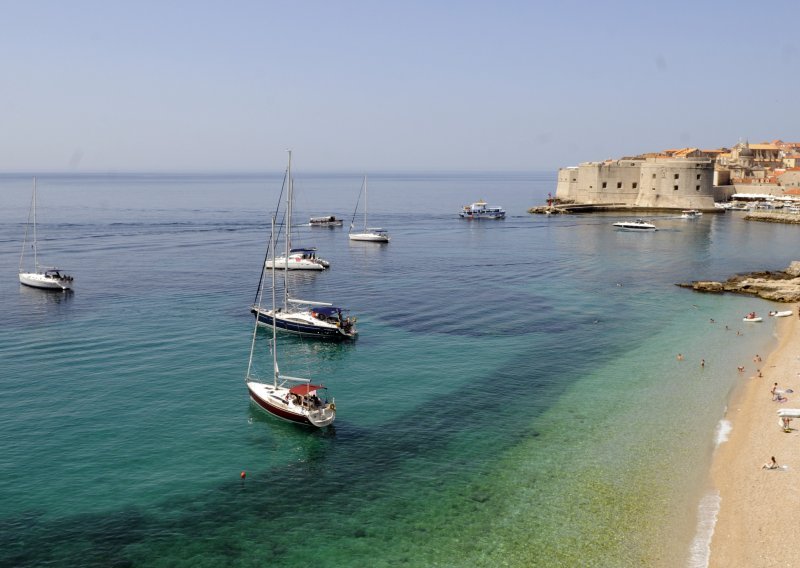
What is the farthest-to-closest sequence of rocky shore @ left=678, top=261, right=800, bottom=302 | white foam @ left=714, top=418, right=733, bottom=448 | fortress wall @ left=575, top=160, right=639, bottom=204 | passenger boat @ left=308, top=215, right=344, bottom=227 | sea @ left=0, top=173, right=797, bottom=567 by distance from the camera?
fortress wall @ left=575, top=160, right=639, bottom=204 → passenger boat @ left=308, top=215, right=344, bottom=227 → rocky shore @ left=678, top=261, right=800, bottom=302 → white foam @ left=714, top=418, right=733, bottom=448 → sea @ left=0, top=173, right=797, bottom=567

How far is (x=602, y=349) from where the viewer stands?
143 ft

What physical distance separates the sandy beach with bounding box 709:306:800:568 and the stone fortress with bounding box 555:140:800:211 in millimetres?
111167

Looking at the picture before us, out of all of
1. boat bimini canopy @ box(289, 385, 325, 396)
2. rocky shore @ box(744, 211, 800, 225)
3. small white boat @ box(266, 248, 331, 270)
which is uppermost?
rocky shore @ box(744, 211, 800, 225)

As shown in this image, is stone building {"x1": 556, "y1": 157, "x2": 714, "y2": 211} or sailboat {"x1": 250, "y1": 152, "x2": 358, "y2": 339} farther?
stone building {"x1": 556, "y1": 157, "x2": 714, "y2": 211}

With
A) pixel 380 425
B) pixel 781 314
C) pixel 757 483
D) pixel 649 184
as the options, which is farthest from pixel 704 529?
pixel 649 184

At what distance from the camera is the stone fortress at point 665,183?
457 feet

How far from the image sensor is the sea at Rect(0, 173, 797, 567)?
21.9 meters

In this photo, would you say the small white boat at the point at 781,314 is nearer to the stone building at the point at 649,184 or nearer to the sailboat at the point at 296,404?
the sailboat at the point at 296,404

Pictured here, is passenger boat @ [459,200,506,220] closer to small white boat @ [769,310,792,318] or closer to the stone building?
the stone building

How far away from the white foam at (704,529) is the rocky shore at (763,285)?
39.8 m

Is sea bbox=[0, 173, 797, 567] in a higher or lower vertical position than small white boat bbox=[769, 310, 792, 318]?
lower

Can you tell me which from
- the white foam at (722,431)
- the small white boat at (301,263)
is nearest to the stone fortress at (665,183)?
the small white boat at (301,263)

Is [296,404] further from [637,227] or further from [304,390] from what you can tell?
[637,227]

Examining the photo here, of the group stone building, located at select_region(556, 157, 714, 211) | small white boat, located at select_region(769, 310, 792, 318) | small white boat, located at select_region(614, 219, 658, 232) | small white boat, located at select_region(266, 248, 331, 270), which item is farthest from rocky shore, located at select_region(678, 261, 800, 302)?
stone building, located at select_region(556, 157, 714, 211)
